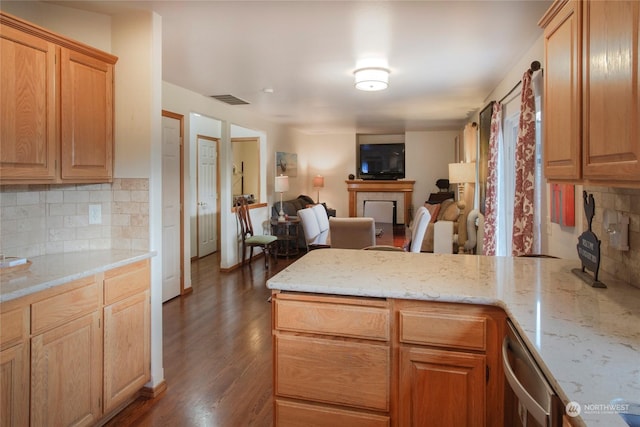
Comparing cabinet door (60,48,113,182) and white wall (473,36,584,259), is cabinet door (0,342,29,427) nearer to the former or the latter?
cabinet door (60,48,113,182)

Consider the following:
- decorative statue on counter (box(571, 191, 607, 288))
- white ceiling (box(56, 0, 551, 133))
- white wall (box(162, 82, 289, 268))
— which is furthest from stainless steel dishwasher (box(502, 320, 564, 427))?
white wall (box(162, 82, 289, 268))

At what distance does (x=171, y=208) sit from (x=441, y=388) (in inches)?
142

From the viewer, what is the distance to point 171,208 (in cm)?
438

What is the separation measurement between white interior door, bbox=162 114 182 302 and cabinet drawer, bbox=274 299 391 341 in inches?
117

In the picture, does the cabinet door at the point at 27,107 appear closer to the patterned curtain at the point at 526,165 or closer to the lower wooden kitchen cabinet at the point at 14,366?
the lower wooden kitchen cabinet at the point at 14,366

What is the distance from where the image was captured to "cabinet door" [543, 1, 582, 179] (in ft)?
5.01

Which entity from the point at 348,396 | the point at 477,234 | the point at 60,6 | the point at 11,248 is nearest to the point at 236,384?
the point at 348,396

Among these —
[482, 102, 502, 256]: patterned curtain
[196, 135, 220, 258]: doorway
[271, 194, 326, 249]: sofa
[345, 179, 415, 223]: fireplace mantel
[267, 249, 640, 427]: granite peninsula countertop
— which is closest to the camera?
[267, 249, 640, 427]: granite peninsula countertop

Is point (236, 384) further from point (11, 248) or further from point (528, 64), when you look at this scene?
point (528, 64)

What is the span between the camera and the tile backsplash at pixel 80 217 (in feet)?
7.47

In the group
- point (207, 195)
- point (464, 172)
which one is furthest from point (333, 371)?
point (207, 195)

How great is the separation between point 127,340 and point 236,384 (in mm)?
760

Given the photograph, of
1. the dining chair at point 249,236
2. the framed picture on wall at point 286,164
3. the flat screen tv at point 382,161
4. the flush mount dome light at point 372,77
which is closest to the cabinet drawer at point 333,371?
the flush mount dome light at point 372,77

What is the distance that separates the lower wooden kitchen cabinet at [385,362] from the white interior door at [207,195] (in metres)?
5.29
